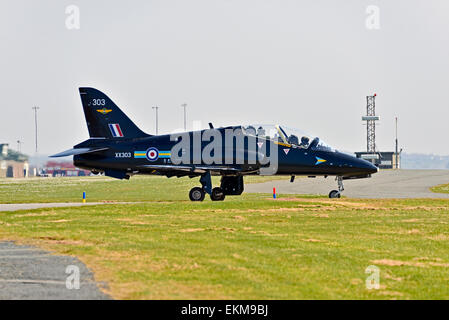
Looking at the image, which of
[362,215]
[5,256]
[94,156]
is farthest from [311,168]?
[5,256]

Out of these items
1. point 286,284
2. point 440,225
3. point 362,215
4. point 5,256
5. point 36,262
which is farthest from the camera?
point 362,215

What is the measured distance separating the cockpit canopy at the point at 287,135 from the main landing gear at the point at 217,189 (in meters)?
2.97

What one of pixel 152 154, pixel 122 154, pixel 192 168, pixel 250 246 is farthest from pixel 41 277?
pixel 122 154

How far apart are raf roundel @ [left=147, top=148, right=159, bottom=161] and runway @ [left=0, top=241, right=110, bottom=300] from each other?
16300mm

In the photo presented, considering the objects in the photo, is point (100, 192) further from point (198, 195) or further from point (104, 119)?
point (198, 195)

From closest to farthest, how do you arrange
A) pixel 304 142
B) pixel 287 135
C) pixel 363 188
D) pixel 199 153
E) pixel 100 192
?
1. pixel 287 135
2. pixel 304 142
3. pixel 199 153
4. pixel 100 192
5. pixel 363 188

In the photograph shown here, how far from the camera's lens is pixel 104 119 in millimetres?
32750

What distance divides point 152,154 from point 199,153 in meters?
2.32

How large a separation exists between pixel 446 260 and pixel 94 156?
2136 cm

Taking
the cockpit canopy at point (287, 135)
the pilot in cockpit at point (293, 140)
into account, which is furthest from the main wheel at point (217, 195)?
the pilot in cockpit at point (293, 140)

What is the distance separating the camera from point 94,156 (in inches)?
1271

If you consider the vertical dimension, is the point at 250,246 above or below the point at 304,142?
below

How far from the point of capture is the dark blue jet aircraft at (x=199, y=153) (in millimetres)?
Answer: 30891
